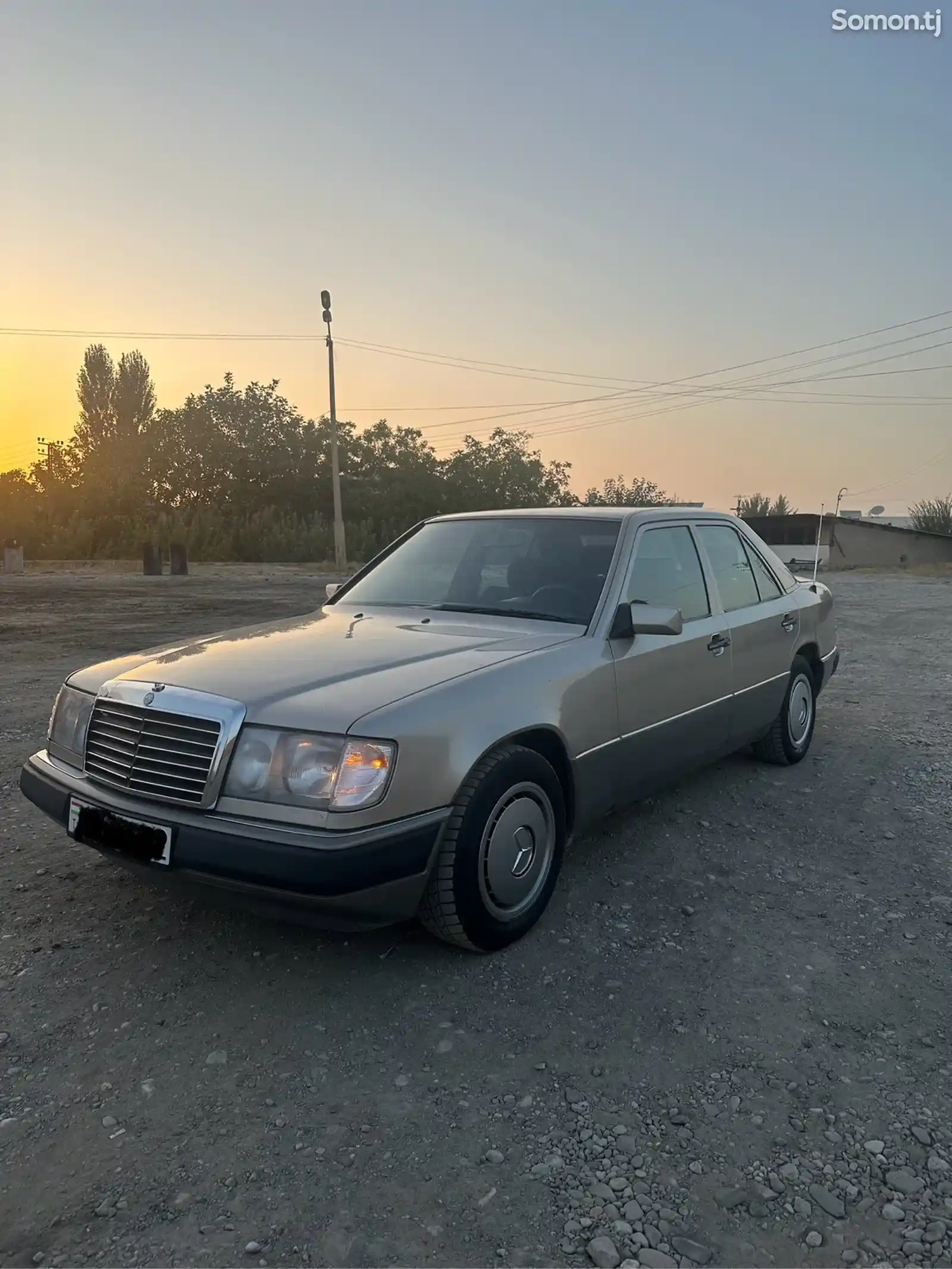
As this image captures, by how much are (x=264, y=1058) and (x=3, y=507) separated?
35.6 metres

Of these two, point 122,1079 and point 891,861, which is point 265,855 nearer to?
point 122,1079

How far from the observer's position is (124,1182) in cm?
205

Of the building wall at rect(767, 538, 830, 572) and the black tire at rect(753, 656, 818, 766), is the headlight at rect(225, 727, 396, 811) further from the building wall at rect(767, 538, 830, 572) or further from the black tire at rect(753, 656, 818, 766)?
the building wall at rect(767, 538, 830, 572)

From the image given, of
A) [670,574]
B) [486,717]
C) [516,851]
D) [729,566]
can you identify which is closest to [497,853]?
[516,851]

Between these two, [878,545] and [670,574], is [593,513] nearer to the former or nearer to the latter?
[670,574]

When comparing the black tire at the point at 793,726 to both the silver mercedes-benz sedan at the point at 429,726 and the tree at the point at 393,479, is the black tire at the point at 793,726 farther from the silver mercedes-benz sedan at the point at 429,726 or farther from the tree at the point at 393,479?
the tree at the point at 393,479

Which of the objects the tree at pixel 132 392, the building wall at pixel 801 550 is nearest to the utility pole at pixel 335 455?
the building wall at pixel 801 550

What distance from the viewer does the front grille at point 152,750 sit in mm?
2760

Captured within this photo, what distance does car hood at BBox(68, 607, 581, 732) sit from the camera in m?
2.79

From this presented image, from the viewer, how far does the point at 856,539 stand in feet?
154

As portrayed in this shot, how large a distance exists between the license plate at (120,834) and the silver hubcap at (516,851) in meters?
1.00

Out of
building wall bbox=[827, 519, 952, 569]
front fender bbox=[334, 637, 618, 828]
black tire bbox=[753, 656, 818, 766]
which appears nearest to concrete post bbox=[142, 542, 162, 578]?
black tire bbox=[753, 656, 818, 766]

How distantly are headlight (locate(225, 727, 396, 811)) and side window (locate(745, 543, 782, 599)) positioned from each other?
10.3 feet

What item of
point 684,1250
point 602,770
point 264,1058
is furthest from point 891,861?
point 264,1058
